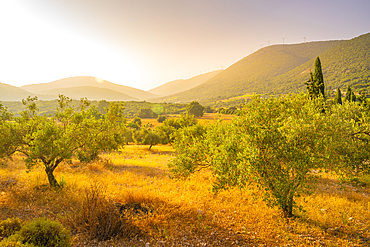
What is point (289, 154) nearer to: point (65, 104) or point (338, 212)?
point (338, 212)

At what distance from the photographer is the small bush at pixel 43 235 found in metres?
5.91

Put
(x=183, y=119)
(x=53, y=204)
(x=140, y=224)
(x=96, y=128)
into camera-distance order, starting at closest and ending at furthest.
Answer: (x=140, y=224) → (x=53, y=204) → (x=96, y=128) → (x=183, y=119)

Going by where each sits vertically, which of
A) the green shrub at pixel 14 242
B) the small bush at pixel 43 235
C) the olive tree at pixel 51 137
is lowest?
the small bush at pixel 43 235

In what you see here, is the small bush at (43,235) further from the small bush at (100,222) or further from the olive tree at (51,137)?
the olive tree at (51,137)

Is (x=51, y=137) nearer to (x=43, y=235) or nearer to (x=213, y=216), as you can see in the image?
(x=43, y=235)

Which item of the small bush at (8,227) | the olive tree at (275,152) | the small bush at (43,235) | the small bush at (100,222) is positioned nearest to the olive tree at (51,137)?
the small bush at (8,227)

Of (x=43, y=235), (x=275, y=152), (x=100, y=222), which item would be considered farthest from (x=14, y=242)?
(x=275, y=152)

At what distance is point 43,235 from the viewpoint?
6.08 m

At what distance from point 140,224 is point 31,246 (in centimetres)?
402

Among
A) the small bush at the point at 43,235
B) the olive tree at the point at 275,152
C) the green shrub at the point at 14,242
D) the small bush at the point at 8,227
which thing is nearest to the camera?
the green shrub at the point at 14,242

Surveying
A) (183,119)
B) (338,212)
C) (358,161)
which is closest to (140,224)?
(338,212)

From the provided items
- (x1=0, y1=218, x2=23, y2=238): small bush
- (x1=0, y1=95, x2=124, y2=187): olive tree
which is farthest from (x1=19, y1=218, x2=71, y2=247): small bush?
(x1=0, y1=95, x2=124, y2=187): olive tree

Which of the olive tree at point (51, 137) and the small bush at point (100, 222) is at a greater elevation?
the olive tree at point (51, 137)

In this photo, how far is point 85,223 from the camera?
25.5 feet
